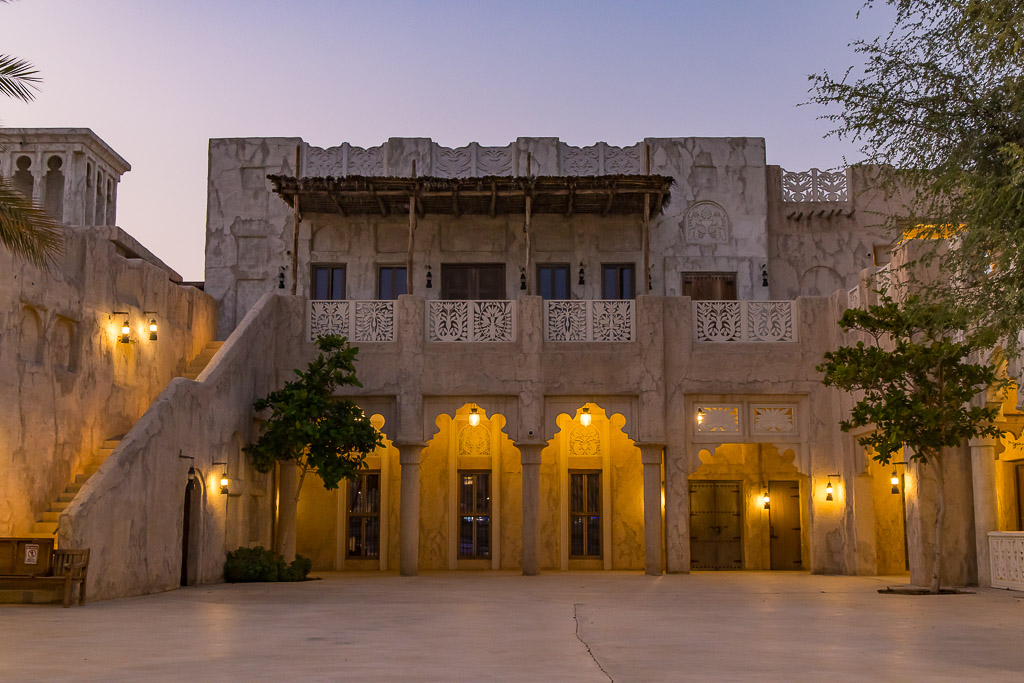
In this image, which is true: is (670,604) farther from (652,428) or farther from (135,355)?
(135,355)

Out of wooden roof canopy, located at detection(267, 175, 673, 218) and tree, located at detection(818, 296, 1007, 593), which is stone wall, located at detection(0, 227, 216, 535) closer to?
wooden roof canopy, located at detection(267, 175, 673, 218)

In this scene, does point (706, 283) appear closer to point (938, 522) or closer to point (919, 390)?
point (919, 390)

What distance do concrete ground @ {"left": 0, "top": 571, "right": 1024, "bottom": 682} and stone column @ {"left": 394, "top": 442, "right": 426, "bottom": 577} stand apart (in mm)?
4134

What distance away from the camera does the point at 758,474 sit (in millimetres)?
24578

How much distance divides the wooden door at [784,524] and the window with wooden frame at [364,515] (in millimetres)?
8769

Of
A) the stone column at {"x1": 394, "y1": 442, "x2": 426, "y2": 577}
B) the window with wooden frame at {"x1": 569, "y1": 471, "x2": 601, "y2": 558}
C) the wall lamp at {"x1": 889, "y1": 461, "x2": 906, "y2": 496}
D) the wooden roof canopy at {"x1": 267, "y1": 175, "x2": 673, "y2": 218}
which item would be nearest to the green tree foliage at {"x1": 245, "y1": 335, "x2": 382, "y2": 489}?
the stone column at {"x1": 394, "y1": 442, "x2": 426, "y2": 577}

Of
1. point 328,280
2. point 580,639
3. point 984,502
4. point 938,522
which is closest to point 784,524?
point 984,502

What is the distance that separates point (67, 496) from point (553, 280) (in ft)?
39.9

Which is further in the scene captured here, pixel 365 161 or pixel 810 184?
pixel 810 184

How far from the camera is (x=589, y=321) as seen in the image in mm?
21578

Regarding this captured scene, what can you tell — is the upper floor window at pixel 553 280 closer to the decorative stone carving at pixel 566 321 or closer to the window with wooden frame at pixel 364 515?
the decorative stone carving at pixel 566 321

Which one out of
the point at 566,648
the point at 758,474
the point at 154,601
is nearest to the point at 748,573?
the point at 758,474

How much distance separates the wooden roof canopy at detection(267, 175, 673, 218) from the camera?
854 inches

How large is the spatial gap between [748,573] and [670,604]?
29.3 feet
